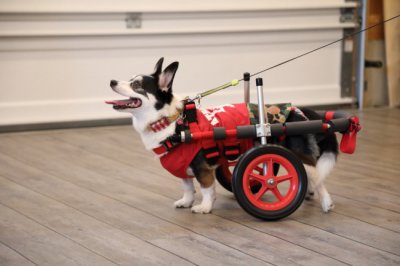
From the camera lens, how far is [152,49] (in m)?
5.85

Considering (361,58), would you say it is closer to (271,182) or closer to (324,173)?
(324,173)

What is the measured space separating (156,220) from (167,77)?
66 cm

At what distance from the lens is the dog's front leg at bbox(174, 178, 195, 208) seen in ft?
11.3

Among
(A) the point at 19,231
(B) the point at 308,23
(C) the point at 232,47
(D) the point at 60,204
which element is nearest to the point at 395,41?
(B) the point at 308,23

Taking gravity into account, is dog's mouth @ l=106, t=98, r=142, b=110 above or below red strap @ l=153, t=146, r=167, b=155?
above

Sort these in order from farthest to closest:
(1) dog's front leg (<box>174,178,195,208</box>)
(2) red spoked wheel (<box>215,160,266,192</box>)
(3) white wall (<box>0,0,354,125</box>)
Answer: (3) white wall (<box>0,0,354,125</box>), (2) red spoked wheel (<box>215,160,266,192</box>), (1) dog's front leg (<box>174,178,195,208</box>)

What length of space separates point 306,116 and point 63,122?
2.77 meters

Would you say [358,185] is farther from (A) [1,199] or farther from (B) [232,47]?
(B) [232,47]

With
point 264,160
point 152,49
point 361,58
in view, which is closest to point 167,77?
point 264,160

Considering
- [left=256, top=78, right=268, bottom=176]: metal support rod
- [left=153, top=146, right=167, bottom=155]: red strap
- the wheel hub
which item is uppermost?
[left=256, top=78, right=268, bottom=176]: metal support rod

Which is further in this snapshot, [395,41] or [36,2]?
[395,41]

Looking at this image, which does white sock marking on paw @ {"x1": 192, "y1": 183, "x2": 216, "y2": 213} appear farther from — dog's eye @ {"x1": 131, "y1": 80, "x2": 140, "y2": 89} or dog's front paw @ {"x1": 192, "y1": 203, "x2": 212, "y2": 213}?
dog's eye @ {"x1": 131, "y1": 80, "x2": 140, "y2": 89}

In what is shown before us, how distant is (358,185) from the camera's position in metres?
3.88

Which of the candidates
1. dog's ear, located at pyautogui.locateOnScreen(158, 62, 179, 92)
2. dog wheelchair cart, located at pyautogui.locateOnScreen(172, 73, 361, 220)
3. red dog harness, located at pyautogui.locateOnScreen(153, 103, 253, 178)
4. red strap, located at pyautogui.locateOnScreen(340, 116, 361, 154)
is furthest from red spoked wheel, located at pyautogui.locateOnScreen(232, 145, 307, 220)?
dog's ear, located at pyautogui.locateOnScreen(158, 62, 179, 92)
